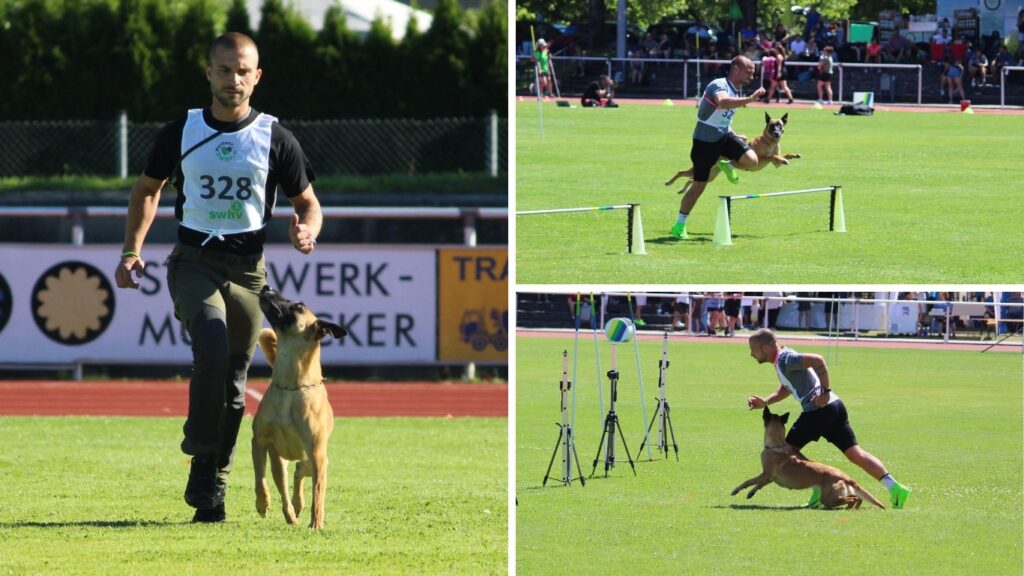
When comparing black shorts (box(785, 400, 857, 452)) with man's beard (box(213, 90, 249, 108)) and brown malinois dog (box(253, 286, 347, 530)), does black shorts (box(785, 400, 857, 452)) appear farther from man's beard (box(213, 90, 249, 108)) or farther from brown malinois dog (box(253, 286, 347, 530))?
man's beard (box(213, 90, 249, 108))

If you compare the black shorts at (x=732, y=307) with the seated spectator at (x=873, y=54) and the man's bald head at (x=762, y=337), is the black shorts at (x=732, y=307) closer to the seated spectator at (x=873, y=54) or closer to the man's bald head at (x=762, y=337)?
the man's bald head at (x=762, y=337)

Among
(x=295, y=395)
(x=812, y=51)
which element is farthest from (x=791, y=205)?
(x=812, y=51)

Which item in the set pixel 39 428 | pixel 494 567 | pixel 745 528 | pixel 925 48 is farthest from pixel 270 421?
pixel 925 48

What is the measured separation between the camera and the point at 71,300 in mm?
17562

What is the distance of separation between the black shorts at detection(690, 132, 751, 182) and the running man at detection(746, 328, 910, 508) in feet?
12.8

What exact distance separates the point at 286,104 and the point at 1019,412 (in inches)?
649

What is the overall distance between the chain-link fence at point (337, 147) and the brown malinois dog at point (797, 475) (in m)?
16.6

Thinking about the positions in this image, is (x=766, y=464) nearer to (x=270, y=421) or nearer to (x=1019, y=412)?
(x=270, y=421)

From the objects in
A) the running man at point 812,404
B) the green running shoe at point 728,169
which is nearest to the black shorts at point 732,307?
the green running shoe at point 728,169

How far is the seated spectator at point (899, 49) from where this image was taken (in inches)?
1348

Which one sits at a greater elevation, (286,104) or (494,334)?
(286,104)

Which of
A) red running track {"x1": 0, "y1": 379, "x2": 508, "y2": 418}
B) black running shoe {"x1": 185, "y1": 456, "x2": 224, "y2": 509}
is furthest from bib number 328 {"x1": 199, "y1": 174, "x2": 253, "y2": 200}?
red running track {"x1": 0, "y1": 379, "x2": 508, "y2": 418}

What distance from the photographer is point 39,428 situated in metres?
13.2

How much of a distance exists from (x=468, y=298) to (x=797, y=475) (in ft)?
30.9
